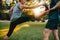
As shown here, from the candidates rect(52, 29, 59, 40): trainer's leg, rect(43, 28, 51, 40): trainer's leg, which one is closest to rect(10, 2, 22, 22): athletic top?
rect(43, 28, 51, 40): trainer's leg

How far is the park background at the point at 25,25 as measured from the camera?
520cm

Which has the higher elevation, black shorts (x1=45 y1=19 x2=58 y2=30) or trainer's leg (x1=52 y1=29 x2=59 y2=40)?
black shorts (x1=45 y1=19 x2=58 y2=30)

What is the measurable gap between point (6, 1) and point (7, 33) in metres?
0.56

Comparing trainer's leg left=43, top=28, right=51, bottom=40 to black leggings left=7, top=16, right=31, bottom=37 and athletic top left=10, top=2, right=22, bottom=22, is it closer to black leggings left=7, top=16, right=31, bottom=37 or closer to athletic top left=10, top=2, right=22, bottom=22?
black leggings left=7, top=16, right=31, bottom=37

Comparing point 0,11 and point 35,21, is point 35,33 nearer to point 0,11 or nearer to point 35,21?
point 35,21

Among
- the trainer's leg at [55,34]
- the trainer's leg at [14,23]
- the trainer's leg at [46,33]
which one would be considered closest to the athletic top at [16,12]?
the trainer's leg at [14,23]

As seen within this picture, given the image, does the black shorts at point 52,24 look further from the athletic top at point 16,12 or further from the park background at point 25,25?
the athletic top at point 16,12

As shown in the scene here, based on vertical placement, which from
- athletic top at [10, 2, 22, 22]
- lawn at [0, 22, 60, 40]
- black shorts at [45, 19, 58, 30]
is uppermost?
athletic top at [10, 2, 22, 22]

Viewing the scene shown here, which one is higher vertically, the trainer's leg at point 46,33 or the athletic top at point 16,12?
the athletic top at point 16,12

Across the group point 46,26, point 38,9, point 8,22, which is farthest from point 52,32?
point 8,22

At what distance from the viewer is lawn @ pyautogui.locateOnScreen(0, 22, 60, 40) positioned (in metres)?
5.24

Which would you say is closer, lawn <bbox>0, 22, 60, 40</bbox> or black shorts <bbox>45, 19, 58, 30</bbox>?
black shorts <bbox>45, 19, 58, 30</bbox>

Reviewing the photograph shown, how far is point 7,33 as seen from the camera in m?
5.29

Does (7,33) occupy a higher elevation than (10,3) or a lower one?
lower
